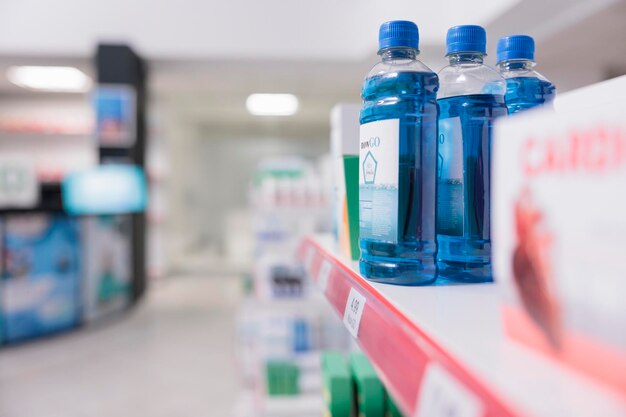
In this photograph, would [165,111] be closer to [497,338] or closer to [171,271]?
[171,271]

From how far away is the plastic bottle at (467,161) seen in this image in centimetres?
76

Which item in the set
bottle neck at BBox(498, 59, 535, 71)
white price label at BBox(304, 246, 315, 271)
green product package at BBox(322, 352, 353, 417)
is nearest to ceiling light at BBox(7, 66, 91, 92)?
white price label at BBox(304, 246, 315, 271)

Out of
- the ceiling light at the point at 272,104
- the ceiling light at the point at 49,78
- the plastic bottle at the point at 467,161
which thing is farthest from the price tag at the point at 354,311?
the ceiling light at the point at 272,104

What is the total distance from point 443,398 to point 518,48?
0.64m

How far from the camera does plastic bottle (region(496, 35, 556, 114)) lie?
0.83 meters

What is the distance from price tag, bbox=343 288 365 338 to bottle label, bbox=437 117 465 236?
184 millimetres

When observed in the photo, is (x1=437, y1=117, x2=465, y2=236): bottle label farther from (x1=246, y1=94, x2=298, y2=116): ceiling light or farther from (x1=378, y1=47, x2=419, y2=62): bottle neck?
(x1=246, y1=94, x2=298, y2=116): ceiling light

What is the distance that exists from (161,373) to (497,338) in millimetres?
3782

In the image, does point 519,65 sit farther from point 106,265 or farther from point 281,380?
point 106,265

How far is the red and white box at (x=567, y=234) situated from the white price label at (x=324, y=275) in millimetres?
476

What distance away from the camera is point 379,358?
560mm

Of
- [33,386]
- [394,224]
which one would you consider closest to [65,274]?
[33,386]

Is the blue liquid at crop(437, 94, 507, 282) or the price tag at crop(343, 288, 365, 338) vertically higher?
the blue liquid at crop(437, 94, 507, 282)

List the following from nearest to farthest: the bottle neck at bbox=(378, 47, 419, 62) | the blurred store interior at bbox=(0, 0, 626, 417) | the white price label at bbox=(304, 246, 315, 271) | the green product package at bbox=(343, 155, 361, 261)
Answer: the bottle neck at bbox=(378, 47, 419, 62) → the green product package at bbox=(343, 155, 361, 261) → the white price label at bbox=(304, 246, 315, 271) → the blurred store interior at bbox=(0, 0, 626, 417)
